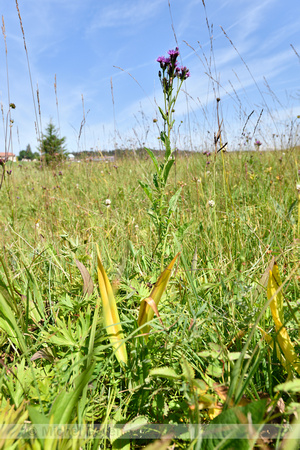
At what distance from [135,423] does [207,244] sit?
0.95 metres

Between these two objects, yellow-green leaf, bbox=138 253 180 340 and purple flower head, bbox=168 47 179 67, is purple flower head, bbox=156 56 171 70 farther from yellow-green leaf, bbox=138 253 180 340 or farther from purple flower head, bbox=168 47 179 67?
yellow-green leaf, bbox=138 253 180 340

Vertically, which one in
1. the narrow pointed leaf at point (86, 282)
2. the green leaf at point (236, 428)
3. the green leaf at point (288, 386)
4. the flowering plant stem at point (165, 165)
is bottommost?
the green leaf at point (236, 428)

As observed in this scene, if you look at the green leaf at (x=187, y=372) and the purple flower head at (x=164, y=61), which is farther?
the purple flower head at (x=164, y=61)

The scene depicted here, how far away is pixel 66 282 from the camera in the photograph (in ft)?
3.99

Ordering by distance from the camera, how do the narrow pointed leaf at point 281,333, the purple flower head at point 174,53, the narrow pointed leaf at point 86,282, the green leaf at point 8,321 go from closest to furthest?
the narrow pointed leaf at point 281,333
the green leaf at point 8,321
the narrow pointed leaf at point 86,282
the purple flower head at point 174,53

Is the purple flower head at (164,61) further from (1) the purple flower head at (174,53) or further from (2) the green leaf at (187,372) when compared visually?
(2) the green leaf at (187,372)

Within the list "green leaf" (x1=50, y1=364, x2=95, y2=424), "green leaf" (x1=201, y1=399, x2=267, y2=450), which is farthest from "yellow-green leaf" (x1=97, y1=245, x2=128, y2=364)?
"green leaf" (x1=201, y1=399, x2=267, y2=450)

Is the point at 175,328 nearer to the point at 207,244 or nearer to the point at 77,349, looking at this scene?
the point at 77,349

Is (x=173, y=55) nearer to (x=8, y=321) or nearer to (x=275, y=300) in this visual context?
(x=275, y=300)

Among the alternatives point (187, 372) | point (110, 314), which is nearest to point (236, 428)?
point (187, 372)

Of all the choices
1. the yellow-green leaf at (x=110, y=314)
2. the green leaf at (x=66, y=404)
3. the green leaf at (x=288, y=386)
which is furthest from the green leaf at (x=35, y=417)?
the green leaf at (x=288, y=386)

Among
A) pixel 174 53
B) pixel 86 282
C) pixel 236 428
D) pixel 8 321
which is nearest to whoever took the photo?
pixel 236 428

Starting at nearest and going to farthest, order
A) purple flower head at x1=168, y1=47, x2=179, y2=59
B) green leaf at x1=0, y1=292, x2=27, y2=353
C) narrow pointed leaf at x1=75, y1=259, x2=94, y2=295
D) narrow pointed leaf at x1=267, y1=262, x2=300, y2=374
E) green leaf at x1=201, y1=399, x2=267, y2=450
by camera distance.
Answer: green leaf at x1=201, y1=399, x2=267, y2=450, narrow pointed leaf at x1=267, y1=262, x2=300, y2=374, green leaf at x1=0, y1=292, x2=27, y2=353, narrow pointed leaf at x1=75, y1=259, x2=94, y2=295, purple flower head at x1=168, y1=47, x2=179, y2=59

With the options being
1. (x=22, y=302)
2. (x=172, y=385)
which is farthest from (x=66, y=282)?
(x=172, y=385)
